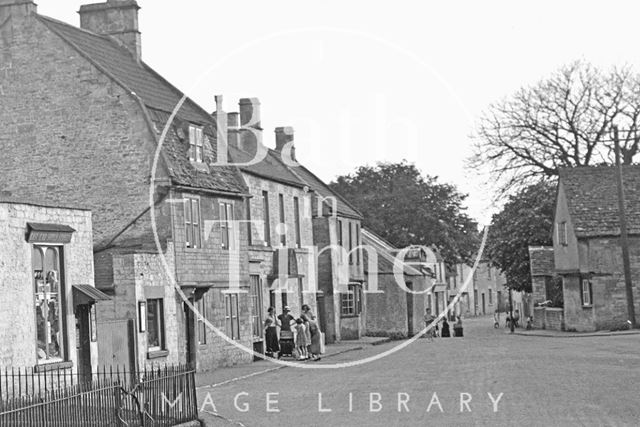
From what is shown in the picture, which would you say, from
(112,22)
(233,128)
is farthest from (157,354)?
(233,128)

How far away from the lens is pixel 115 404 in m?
19.3

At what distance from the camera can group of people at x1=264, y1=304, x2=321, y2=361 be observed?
41.8 meters

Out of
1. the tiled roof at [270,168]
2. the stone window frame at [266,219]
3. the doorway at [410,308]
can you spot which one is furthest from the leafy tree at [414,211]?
the stone window frame at [266,219]

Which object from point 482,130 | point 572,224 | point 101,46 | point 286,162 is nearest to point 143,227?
point 101,46

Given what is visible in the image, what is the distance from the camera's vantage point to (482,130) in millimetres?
73562

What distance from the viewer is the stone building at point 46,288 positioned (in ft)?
87.5

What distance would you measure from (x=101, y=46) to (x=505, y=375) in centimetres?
1811

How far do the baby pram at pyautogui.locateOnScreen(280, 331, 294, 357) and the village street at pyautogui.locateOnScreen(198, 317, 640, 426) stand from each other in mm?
2700

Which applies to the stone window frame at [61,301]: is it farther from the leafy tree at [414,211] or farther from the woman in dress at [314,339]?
the leafy tree at [414,211]

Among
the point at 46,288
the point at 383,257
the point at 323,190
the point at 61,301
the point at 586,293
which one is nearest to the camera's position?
the point at 46,288

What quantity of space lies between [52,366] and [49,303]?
1479 millimetres

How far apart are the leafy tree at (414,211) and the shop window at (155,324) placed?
201ft

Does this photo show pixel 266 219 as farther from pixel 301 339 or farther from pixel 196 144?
pixel 196 144

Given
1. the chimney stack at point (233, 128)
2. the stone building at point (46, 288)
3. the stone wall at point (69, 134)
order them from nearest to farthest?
the stone building at point (46, 288), the stone wall at point (69, 134), the chimney stack at point (233, 128)
